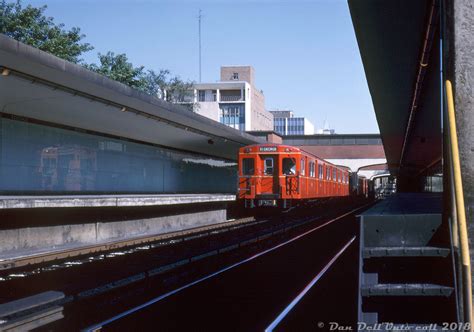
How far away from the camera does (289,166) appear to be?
76.7ft

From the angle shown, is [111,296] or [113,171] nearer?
[111,296]

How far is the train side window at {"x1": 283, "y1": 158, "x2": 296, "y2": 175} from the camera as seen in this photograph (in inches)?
914

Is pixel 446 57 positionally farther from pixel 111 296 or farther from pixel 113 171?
pixel 113 171

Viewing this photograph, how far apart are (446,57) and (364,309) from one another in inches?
71.4

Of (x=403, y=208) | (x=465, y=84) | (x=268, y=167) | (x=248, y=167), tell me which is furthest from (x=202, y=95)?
(x=465, y=84)

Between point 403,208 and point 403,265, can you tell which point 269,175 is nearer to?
point 403,208

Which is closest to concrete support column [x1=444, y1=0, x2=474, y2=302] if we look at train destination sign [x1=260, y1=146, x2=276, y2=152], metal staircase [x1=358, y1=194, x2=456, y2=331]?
metal staircase [x1=358, y1=194, x2=456, y2=331]

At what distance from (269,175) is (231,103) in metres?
84.6

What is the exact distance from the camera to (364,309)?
3.60m

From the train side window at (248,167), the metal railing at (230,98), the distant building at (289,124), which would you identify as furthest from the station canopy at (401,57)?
the distant building at (289,124)

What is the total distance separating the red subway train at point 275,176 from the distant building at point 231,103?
81.5 m

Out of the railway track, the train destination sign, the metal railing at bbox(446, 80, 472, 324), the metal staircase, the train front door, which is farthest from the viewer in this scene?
the train destination sign

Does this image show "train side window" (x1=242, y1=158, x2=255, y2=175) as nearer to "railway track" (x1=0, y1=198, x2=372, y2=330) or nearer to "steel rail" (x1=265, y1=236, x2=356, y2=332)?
"railway track" (x1=0, y1=198, x2=372, y2=330)

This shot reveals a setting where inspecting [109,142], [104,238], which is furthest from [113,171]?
[104,238]
